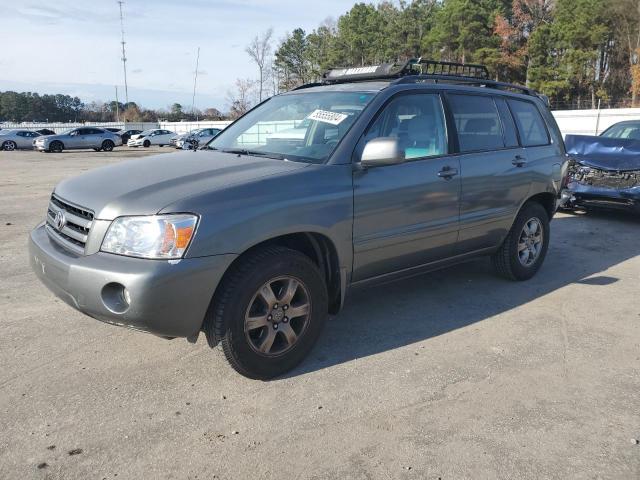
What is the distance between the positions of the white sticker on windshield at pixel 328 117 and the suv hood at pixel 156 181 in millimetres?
534

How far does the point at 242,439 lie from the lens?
2.85 m

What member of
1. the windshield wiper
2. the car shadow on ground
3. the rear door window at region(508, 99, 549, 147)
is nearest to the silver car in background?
the car shadow on ground

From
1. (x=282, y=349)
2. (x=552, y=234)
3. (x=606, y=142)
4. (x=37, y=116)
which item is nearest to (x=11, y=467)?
(x=282, y=349)

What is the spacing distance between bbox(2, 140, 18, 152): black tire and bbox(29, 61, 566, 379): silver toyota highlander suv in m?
34.1

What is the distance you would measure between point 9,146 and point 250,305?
3603 cm

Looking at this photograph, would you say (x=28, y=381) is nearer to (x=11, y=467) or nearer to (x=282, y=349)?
(x=11, y=467)

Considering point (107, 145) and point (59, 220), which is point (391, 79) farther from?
point (107, 145)

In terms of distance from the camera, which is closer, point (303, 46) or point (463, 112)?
point (463, 112)

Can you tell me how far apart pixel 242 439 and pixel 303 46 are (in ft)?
258

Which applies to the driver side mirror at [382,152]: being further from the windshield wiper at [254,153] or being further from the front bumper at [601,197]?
the front bumper at [601,197]

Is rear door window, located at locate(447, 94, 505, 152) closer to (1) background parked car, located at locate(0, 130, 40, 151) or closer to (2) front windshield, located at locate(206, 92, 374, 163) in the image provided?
(2) front windshield, located at locate(206, 92, 374, 163)

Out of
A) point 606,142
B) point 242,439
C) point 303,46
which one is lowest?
point 242,439

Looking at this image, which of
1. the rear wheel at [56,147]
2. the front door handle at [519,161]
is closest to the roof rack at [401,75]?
the front door handle at [519,161]

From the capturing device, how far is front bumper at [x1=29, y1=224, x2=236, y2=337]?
2.88 m
